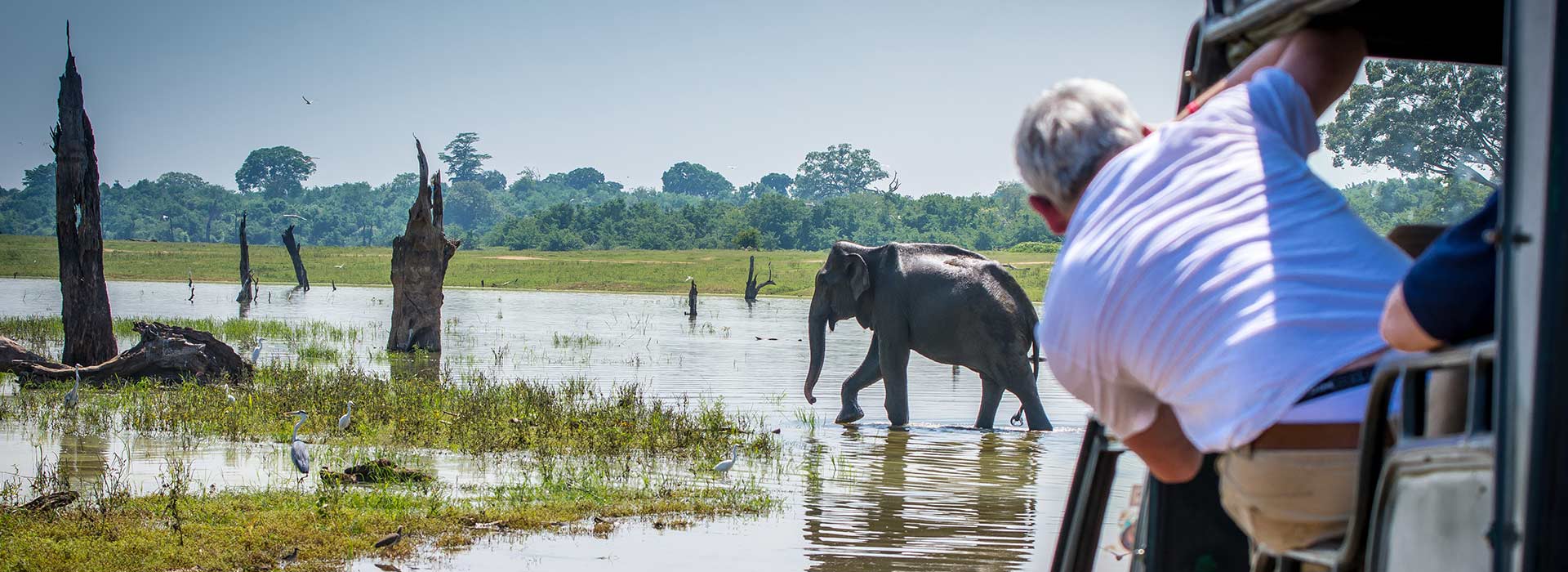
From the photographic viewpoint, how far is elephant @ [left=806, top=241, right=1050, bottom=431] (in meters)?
14.3

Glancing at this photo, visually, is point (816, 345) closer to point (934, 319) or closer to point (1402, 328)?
point (934, 319)

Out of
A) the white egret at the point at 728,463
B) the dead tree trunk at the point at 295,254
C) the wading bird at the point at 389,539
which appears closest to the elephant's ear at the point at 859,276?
the white egret at the point at 728,463

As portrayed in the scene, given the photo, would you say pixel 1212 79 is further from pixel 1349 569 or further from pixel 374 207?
pixel 374 207

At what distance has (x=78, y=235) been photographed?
17172 millimetres

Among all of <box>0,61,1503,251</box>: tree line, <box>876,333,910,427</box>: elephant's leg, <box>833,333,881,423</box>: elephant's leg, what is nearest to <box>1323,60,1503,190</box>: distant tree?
<box>0,61,1503,251</box>: tree line

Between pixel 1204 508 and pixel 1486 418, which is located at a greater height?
pixel 1486 418

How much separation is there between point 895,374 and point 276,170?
195282mm

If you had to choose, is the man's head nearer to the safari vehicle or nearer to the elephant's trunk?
the safari vehicle

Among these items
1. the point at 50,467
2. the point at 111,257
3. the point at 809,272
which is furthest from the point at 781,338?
the point at 111,257

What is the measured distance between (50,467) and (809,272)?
191ft

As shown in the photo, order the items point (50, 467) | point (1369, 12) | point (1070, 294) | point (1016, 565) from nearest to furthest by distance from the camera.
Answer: point (1070, 294), point (1369, 12), point (1016, 565), point (50, 467)

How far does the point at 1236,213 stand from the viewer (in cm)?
228

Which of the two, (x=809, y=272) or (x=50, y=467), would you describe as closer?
(x=50, y=467)

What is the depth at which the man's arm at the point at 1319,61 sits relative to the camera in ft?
8.46
